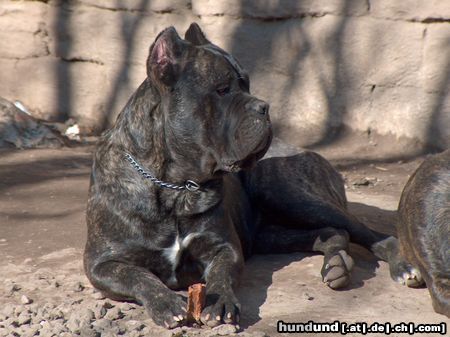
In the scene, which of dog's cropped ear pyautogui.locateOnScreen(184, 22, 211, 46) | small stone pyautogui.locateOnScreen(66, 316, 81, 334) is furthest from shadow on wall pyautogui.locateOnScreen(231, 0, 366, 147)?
small stone pyautogui.locateOnScreen(66, 316, 81, 334)

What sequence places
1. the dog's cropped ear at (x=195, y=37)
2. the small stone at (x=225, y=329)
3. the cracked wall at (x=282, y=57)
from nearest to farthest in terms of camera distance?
the small stone at (x=225, y=329) < the dog's cropped ear at (x=195, y=37) < the cracked wall at (x=282, y=57)

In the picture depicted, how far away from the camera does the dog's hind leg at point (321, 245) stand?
495 centimetres

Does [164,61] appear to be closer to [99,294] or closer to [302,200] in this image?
[99,294]

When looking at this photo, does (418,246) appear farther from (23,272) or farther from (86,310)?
(23,272)

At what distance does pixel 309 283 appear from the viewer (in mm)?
5020

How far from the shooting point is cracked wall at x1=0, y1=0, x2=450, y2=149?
27.3 feet

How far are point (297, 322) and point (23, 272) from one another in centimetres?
168

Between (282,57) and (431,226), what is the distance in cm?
426

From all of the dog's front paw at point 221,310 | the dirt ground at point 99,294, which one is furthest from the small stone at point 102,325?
the dog's front paw at point 221,310

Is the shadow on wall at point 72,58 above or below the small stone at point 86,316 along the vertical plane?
below

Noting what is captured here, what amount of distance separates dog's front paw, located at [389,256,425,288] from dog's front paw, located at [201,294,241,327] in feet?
3.50

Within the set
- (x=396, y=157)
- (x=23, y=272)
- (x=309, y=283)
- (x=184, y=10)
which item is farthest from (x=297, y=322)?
(x=184, y=10)

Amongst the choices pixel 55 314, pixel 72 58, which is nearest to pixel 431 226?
pixel 55 314

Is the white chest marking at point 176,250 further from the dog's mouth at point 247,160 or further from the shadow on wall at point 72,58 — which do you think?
the shadow on wall at point 72,58
